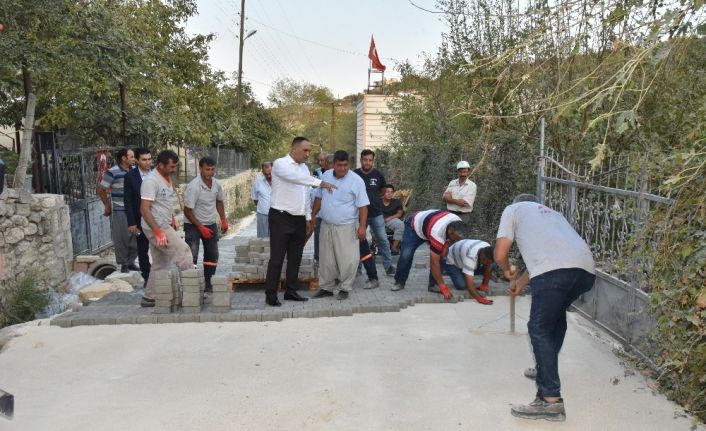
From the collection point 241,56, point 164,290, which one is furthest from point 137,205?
point 241,56

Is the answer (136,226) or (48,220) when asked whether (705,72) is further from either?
(48,220)

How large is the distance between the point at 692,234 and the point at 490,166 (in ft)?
14.2

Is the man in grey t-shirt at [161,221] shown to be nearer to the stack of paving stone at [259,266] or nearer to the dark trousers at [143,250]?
the dark trousers at [143,250]

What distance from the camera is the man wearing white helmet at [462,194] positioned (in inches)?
298

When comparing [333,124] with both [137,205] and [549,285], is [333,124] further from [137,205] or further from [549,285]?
[549,285]

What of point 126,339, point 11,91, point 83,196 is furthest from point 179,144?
point 126,339

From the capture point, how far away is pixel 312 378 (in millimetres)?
4191

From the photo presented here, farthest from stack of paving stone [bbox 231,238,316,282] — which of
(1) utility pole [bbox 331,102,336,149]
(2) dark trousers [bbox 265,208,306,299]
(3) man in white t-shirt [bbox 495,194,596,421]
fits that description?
(1) utility pole [bbox 331,102,336,149]

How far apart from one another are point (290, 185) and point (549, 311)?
10.3 feet

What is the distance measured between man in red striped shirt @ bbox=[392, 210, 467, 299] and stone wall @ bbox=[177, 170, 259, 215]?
10195mm

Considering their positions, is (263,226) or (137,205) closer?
(137,205)

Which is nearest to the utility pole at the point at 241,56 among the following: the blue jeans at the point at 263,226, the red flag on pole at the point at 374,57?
the red flag on pole at the point at 374,57

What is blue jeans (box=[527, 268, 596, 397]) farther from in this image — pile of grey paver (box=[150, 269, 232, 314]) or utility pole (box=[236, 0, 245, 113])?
utility pole (box=[236, 0, 245, 113])

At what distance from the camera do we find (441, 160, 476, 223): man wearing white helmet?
7566 millimetres
